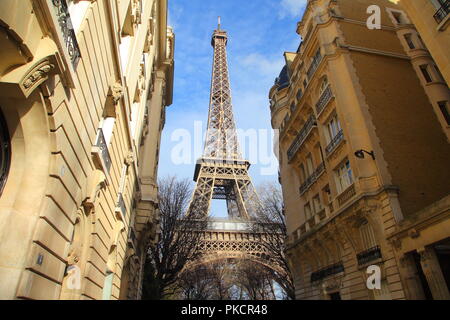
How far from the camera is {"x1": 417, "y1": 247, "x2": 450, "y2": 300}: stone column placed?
9383 mm

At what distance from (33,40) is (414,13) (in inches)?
542

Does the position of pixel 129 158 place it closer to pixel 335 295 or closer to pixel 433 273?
pixel 433 273

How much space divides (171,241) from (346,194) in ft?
53.0

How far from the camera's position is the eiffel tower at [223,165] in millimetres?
50291

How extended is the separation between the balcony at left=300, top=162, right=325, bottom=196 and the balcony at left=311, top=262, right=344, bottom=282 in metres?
5.37

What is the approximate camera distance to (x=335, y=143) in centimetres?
1575

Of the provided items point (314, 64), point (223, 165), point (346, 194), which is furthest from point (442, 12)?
point (223, 165)

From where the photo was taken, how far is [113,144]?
9.20 m

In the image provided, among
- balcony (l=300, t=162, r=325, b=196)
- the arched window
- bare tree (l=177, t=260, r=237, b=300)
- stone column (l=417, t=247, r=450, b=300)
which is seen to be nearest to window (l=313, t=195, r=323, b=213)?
balcony (l=300, t=162, r=325, b=196)

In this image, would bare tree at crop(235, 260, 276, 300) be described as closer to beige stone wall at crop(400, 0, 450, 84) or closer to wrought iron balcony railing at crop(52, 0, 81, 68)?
beige stone wall at crop(400, 0, 450, 84)

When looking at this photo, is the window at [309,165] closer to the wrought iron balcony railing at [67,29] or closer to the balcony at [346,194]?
the balcony at [346,194]

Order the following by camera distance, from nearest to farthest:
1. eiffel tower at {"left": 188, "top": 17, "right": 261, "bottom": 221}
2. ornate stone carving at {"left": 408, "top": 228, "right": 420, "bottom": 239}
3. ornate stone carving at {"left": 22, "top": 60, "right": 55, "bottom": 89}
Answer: ornate stone carving at {"left": 22, "top": 60, "right": 55, "bottom": 89} → ornate stone carving at {"left": 408, "top": 228, "right": 420, "bottom": 239} → eiffel tower at {"left": 188, "top": 17, "right": 261, "bottom": 221}
